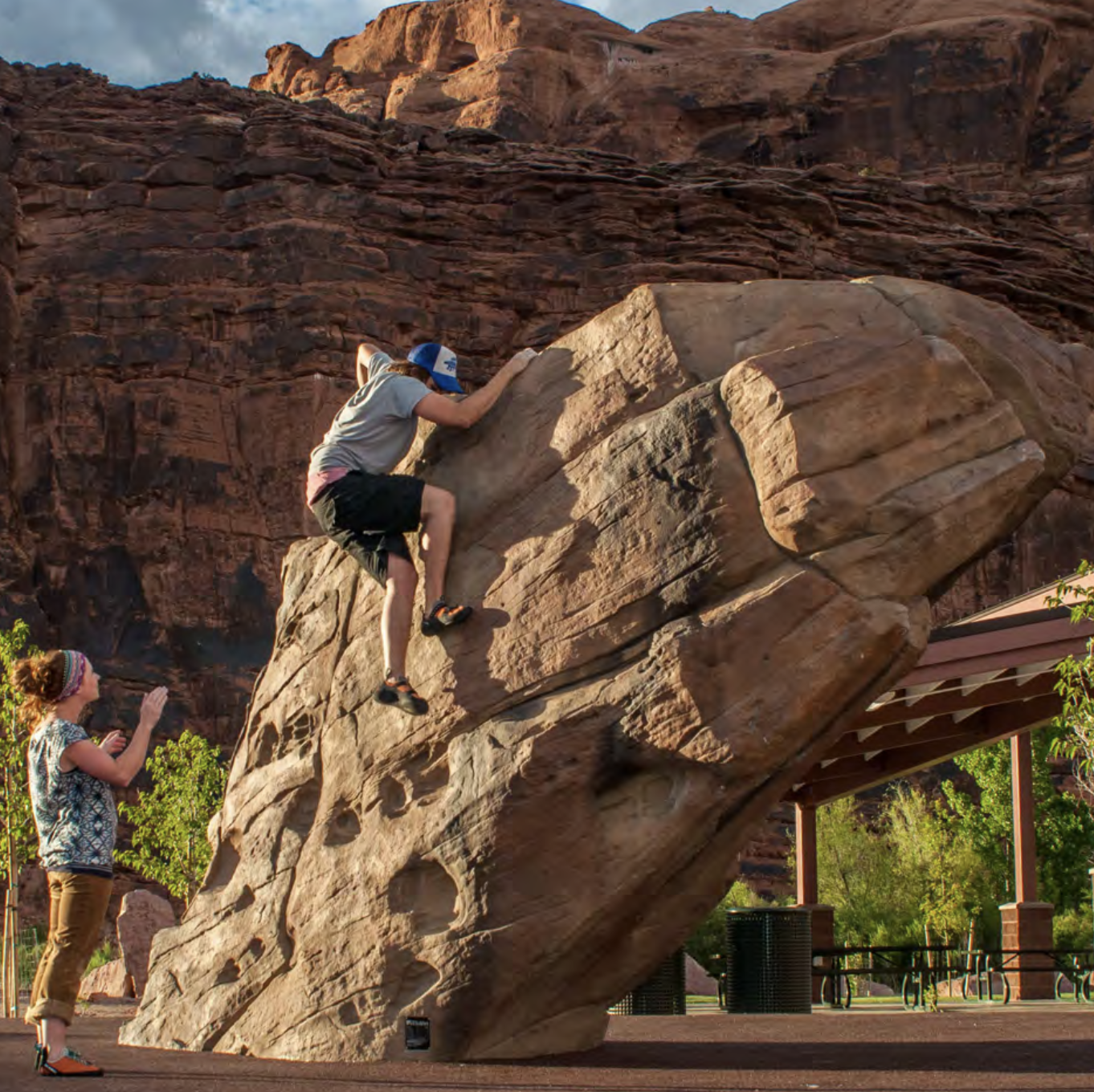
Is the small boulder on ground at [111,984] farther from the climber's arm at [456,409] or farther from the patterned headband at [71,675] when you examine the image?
the climber's arm at [456,409]

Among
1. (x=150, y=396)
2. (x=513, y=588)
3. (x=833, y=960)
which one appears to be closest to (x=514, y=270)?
(x=150, y=396)

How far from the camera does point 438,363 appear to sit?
838 cm

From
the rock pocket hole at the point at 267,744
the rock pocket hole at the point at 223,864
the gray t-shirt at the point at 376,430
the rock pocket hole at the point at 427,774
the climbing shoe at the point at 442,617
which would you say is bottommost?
the rock pocket hole at the point at 223,864

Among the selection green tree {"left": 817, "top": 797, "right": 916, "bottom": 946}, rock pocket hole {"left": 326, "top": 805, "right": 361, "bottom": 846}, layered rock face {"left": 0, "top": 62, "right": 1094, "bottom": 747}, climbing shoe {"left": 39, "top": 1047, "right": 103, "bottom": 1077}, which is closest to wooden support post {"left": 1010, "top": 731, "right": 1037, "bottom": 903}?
rock pocket hole {"left": 326, "top": 805, "right": 361, "bottom": 846}

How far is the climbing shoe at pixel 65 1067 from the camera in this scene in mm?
6625

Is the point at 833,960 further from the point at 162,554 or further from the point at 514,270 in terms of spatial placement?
the point at 514,270

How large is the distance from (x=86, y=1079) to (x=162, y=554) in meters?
44.2

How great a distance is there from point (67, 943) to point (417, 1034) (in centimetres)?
166

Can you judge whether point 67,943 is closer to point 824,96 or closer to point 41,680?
point 41,680

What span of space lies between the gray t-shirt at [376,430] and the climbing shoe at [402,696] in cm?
112

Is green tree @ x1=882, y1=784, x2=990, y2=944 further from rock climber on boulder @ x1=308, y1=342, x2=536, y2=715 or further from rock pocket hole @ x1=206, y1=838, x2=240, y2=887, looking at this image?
rock climber on boulder @ x1=308, y1=342, x2=536, y2=715

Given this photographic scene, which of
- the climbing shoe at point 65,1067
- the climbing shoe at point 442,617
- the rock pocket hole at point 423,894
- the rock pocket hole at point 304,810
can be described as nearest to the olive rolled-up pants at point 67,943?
the climbing shoe at point 65,1067

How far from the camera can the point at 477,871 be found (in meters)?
7.39

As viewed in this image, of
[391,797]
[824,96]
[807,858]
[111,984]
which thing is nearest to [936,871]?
[807,858]
